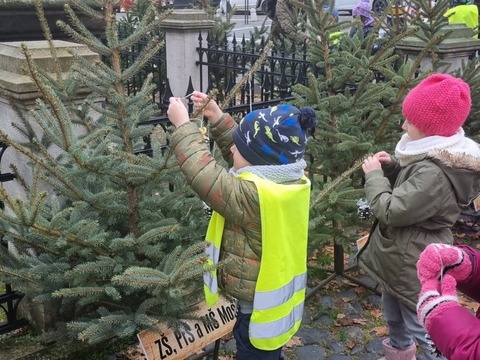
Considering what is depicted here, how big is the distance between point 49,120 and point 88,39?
43cm

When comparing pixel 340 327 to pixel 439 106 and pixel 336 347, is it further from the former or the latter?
pixel 439 106

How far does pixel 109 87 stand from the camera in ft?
8.55

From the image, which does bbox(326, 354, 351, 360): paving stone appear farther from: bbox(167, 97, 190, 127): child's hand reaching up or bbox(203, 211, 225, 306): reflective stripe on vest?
bbox(167, 97, 190, 127): child's hand reaching up

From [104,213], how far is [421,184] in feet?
5.28

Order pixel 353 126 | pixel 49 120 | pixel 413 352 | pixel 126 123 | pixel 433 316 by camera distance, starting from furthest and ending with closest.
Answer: pixel 353 126
pixel 413 352
pixel 126 123
pixel 49 120
pixel 433 316

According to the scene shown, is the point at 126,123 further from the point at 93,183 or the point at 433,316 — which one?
the point at 433,316

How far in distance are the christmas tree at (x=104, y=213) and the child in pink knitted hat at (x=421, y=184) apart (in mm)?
1002

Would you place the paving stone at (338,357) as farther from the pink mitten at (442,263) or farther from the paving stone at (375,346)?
the pink mitten at (442,263)

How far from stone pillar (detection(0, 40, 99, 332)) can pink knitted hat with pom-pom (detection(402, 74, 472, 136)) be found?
68.9 inches

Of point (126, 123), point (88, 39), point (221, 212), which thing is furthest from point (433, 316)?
point (88, 39)

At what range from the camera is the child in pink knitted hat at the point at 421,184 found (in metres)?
2.72

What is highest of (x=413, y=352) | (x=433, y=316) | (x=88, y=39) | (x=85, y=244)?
(x=88, y=39)

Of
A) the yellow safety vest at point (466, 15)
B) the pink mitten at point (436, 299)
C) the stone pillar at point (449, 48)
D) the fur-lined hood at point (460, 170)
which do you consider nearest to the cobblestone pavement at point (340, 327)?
the fur-lined hood at point (460, 170)

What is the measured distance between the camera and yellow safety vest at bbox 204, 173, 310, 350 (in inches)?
91.0
